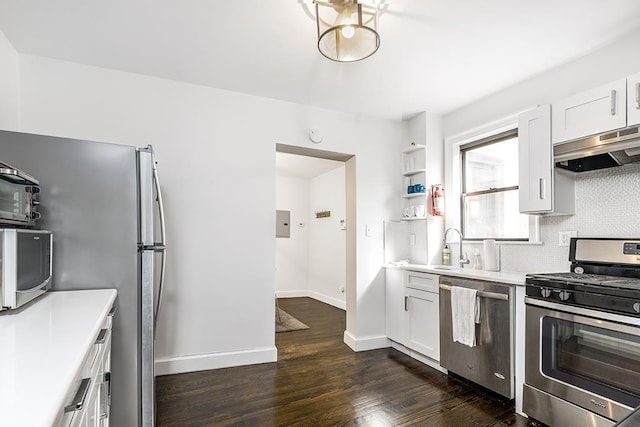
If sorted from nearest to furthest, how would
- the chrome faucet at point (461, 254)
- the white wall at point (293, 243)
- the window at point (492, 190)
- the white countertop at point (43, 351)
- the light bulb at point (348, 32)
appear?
the white countertop at point (43, 351) < the light bulb at point (348, 32) < the window at point (492, 190) < the chrome faucet at point (461, 254) < the white wall at point (293, 243)

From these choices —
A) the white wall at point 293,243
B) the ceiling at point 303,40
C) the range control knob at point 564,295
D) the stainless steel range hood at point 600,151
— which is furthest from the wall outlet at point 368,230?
the white wall at point 293,243

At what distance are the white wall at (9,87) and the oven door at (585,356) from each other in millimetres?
3757

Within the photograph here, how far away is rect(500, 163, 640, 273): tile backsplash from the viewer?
2283 millimetres

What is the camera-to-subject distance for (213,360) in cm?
299

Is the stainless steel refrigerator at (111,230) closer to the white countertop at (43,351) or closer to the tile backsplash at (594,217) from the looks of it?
the white countertop at (43,351)

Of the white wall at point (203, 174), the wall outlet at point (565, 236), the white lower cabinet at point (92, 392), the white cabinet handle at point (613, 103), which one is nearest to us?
the white lower cabinet at point (92, 392)

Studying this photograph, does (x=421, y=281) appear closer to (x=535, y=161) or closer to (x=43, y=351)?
(x=535, y=161)

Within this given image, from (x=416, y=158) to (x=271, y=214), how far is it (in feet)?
5.76

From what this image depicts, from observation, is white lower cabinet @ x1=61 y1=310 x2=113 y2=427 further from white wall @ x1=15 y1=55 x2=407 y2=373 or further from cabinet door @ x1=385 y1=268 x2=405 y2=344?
cabinet door @ x1=385 y1=268 x2=405 y2=344

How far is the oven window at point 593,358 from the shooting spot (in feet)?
5.74

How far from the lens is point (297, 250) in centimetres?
691

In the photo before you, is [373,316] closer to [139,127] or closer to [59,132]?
[139,127]

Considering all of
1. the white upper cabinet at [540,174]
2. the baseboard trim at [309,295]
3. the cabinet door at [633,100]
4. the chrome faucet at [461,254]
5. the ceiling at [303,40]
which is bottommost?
the baseboard trim at [309,295]

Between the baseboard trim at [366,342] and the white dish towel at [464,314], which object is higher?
the white dish towel at [464,314]
